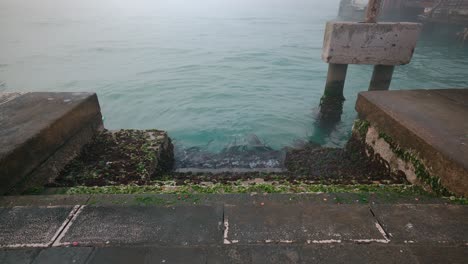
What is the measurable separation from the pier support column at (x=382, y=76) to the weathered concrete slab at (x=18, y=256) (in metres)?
10.8

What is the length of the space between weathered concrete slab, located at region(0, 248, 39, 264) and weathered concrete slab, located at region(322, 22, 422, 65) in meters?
9.22

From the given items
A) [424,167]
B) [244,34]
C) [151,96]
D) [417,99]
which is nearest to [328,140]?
[417,99]

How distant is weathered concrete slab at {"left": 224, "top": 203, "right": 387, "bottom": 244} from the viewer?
8.77 feet

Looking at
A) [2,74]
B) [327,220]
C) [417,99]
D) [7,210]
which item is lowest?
[2,74]

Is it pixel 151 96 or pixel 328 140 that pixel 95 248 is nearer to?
pixel 328 140

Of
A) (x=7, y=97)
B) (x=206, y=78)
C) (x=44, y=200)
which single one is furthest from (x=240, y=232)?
(x=206, y=78)

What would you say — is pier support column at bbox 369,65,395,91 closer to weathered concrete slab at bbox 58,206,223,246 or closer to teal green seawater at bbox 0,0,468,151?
teal green seawater at bbox 0,0,468,151

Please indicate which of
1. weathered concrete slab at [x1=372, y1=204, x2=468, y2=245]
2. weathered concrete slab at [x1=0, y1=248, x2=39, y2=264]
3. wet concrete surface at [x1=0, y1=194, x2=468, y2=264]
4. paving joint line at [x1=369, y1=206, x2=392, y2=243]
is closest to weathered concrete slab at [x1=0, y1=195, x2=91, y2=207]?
wet concrete surface at [x1=0, y1=194, x2=468, y2=264]

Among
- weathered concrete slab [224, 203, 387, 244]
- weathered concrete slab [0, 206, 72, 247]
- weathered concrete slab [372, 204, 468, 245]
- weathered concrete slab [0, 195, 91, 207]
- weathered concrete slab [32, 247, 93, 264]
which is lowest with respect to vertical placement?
weathered concrete slab [0, 195, 91, 207]

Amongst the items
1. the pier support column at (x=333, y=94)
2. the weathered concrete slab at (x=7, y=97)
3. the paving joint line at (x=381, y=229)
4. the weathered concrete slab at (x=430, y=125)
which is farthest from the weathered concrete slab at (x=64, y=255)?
the pier support column at (x=333, y=94)

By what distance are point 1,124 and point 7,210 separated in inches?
75.7

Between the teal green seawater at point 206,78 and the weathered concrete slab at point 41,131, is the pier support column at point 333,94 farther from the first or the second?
the weathered concrete slab at point 41,131

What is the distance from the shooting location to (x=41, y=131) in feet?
13.7

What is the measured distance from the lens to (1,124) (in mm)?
4324
